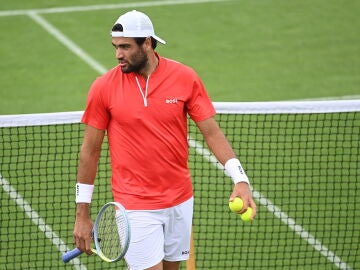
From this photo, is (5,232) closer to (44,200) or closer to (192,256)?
(44,200)

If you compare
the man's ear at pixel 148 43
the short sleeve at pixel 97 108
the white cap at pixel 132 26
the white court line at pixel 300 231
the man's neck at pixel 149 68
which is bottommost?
the white court line at pixel 300 231

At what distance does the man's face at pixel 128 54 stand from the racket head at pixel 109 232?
1165 millimetres

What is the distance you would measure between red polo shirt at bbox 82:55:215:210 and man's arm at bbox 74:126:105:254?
0.35 ft

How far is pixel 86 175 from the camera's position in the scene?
295 inches

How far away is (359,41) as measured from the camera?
17984 millimetres

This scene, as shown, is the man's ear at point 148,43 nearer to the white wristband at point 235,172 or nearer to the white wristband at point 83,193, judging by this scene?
the white wristband at point 235,172

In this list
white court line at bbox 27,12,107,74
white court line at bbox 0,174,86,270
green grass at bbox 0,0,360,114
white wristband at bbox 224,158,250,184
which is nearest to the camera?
white wristband at bbox 224,158,250,184

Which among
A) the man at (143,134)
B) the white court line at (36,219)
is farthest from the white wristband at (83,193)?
the white court line at (36,219)

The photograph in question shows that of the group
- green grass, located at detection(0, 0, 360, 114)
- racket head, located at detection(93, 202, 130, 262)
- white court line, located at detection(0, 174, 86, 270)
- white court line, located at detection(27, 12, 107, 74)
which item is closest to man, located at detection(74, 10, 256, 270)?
racket head, located at detection(93, 202, 130, 262)

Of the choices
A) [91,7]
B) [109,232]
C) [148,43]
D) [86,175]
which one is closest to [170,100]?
[148,43]

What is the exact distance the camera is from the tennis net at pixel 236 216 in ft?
32.4

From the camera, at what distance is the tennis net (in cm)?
988

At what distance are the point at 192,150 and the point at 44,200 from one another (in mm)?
2497

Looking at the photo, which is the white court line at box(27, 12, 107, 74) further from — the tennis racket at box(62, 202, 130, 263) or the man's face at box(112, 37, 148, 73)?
the tennis racket at box(62, 202, 130, 263)
